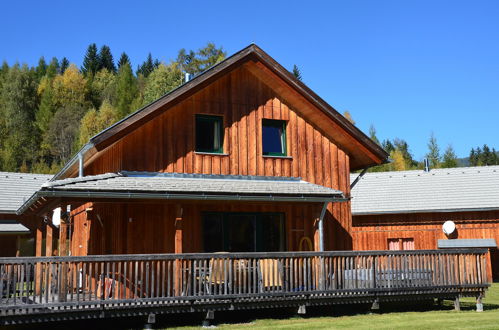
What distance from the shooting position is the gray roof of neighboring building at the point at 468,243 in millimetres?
25973

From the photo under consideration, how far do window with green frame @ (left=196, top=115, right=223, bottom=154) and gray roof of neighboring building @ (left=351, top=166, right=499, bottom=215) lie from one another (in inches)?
530

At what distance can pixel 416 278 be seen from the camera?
49.3 feet

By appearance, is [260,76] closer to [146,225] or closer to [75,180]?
[146,225]

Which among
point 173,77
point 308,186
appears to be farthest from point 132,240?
point 173,77

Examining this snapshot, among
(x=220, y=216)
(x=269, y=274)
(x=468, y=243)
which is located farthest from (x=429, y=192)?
(x=269, y=274)

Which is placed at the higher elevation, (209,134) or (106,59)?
(106,59)

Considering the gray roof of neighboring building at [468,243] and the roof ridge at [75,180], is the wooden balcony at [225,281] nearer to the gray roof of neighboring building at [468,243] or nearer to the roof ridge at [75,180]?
the roof ridge at [75,180]

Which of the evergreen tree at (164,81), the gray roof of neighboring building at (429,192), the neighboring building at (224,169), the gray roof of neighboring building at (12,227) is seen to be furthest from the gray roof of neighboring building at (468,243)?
the evergreen tree at (164,81)

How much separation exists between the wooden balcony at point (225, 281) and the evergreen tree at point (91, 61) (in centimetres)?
10615

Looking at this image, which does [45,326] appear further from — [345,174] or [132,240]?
[345,174]

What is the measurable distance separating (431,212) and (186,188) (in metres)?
16.7

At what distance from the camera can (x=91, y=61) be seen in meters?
119

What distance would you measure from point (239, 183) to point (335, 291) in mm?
4061

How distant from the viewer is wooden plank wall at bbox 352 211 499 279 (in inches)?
1053
